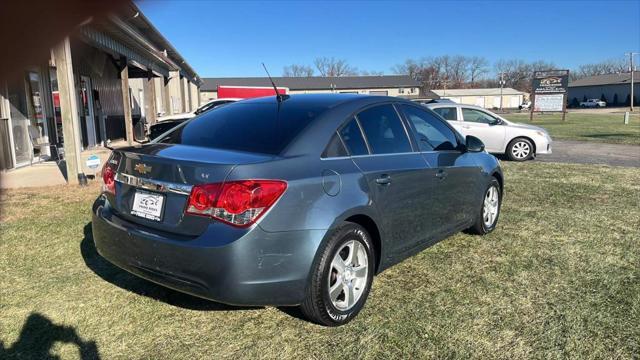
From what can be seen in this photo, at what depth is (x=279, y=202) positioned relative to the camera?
291cm

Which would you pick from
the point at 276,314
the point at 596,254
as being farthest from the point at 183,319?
the point at 596,254

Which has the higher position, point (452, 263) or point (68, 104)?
point (68, 104)

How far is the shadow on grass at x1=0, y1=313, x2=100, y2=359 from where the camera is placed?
2959mm

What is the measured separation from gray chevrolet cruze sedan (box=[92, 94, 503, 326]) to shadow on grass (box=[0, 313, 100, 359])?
1.72 ft

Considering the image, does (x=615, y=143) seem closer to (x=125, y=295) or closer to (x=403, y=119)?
(x=403, y=119)

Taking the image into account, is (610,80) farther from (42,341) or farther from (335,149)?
(42,341)

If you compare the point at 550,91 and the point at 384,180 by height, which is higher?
the point at 550,91

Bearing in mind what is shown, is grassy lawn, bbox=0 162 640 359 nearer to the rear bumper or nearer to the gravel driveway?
the rear bumper

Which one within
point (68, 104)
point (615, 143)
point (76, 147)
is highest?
point (68, 104)

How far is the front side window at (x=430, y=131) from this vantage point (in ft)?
14.7

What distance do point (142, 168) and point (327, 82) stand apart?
85.7 m

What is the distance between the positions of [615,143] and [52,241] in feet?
58.6

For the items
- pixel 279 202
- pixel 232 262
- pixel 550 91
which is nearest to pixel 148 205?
pixel 232 262

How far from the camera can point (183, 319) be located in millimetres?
3402
